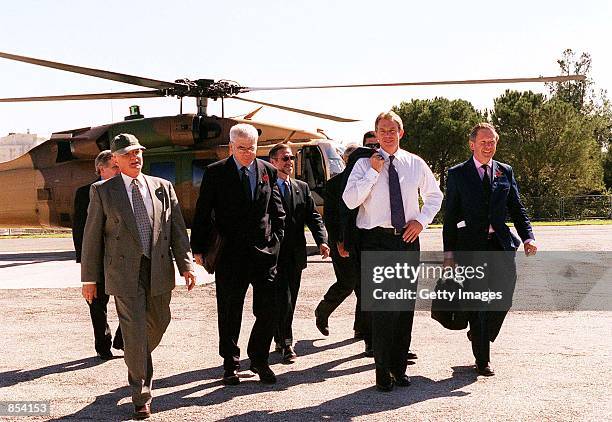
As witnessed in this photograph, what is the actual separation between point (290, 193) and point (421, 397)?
237 cm

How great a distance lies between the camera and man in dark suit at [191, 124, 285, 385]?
587 centimetres

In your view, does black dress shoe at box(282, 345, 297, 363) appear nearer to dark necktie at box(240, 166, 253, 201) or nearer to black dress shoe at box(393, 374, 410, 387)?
black dress shoe at box(393, 374, 410, 387)

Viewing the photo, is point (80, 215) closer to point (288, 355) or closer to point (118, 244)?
point (118, 244)

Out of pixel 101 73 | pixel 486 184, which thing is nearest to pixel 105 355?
pixel 486 184

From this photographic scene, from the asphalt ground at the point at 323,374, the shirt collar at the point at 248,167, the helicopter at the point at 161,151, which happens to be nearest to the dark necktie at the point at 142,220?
the shirt collar at the point at 248,167

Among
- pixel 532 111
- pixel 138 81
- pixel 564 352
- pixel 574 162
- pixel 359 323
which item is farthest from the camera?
pixel 532 111

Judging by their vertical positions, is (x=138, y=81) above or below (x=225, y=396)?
above

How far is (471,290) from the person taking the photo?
6164 millimetres

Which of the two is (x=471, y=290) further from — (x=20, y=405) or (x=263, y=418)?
(x=20, y=405)

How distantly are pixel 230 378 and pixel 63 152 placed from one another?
12.8 meters

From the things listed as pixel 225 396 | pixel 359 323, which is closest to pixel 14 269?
pixel 359 323

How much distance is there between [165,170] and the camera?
16500 millimetres

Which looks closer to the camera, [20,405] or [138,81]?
[20,405]

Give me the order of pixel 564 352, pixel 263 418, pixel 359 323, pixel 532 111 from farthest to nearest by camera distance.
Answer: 1. pixel 532 111
2. pixel 359 323
3. pixel 564 352
4. pixel 263 418
